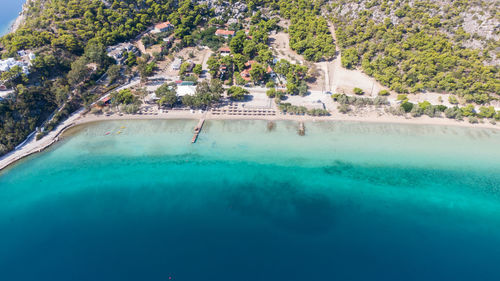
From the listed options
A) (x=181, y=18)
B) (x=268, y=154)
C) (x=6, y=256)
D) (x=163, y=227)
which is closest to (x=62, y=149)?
(x=6, y=256)

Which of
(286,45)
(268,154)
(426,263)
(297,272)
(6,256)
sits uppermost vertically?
(286,45)

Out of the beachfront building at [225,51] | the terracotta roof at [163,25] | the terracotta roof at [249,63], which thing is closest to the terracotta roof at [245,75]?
the terracotta roof at [249,63]

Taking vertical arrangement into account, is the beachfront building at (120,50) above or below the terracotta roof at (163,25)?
below

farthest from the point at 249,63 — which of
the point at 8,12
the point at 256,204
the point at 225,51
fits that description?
the point at 8,12

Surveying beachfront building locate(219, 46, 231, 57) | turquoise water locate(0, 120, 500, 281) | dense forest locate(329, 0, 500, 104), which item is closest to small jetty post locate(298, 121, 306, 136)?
turquoise water locate(0, 120, 500, 281)

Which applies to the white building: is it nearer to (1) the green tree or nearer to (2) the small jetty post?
(1) the green tree

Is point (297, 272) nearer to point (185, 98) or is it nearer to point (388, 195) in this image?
point (388, 195)

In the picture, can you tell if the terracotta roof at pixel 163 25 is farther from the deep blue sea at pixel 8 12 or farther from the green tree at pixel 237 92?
the deep blue sea at pixel 8 12

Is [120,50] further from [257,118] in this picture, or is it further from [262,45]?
[257,118]
